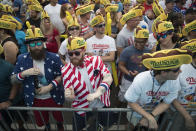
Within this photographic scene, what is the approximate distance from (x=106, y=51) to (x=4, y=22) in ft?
7.42

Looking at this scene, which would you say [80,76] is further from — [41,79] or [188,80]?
[188,80]

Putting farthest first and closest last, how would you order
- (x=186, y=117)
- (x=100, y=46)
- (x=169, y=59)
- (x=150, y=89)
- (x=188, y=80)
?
1. (x=100, y=46)
2. (x=188, y=80)
3. (x=150, y=89)
4. (x=186, y=117)
5. (x=169, y=59)

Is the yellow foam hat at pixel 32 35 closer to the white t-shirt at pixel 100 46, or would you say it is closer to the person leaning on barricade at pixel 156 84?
the white t-shirt at pixel 100 46

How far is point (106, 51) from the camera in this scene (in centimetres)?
372

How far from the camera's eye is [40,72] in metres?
2.60

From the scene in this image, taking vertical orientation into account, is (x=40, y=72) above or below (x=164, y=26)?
below

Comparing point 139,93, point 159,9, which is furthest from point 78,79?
point 159,9

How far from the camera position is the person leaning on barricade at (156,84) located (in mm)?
1861

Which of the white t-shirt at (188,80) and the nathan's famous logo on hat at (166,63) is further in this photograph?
the white t-shirt at (188,80)

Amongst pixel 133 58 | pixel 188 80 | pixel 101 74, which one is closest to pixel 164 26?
pixel 133 58

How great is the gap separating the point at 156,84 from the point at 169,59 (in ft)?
1.56

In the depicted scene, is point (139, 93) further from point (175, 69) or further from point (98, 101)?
point (98, 101)

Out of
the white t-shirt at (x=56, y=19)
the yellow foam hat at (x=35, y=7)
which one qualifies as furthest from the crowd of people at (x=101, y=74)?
the white t-shirt at (x=56, y=19)

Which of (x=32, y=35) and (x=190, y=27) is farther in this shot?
(x=190, y=27)
